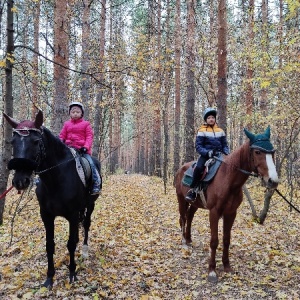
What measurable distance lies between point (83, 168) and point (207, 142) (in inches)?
99.0

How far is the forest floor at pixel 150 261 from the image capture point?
15.4 feet

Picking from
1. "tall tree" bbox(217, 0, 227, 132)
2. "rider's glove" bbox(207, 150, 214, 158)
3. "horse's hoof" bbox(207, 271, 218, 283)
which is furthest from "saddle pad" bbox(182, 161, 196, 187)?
"tall tree" bbox(217, 0, 227, 132)

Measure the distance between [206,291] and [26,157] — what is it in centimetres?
335

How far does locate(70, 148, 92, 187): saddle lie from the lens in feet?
17.0

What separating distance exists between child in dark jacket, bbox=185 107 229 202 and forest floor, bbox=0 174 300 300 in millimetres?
1517

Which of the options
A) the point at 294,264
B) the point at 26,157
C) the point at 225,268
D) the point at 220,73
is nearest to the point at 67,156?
the point at 26,157

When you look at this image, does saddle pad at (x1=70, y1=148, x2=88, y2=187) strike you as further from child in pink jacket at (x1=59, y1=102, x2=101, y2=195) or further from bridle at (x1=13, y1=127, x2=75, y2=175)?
bridle at (x1=13, y1=127, x2=75, y2=175)

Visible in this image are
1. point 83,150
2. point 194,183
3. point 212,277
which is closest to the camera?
point 212,277

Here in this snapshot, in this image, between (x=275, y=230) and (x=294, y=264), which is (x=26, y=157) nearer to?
(x=294, y=264)

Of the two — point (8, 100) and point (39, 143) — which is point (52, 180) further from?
point (8, 100)

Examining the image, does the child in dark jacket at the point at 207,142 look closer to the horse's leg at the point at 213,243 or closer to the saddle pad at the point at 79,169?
the horse's leg at the point at 213,243

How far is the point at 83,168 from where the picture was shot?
17.7 ft

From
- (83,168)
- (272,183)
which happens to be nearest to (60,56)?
(83,168)

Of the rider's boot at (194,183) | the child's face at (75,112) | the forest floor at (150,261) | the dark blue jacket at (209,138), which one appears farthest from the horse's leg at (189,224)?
the child's face at (75,112)
